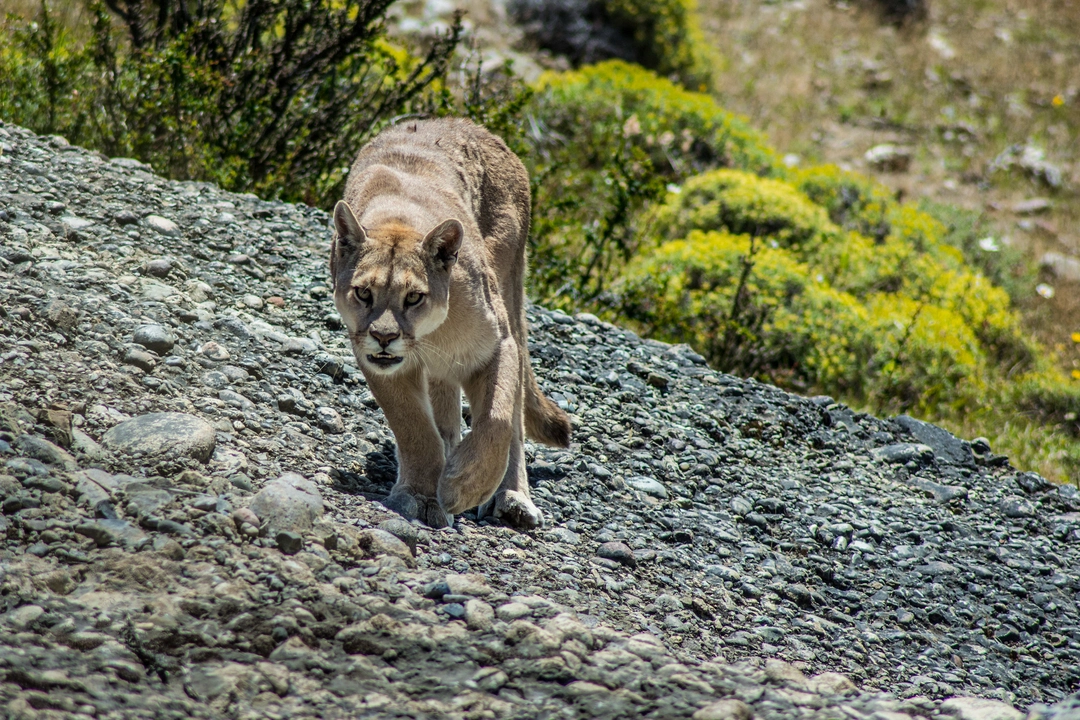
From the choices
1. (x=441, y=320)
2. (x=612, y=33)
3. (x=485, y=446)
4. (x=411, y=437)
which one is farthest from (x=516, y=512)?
(x=612, y=33)

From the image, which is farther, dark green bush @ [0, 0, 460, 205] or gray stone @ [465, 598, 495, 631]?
dark green bush @ [0, 0, 460, 205]

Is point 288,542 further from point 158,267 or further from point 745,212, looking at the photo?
point 745,212

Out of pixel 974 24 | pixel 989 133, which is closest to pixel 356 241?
pixel 989 133

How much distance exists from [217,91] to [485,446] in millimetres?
4620

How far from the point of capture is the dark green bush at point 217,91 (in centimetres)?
758

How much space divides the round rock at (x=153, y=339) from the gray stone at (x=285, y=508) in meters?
1.35

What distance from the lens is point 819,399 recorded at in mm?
6855

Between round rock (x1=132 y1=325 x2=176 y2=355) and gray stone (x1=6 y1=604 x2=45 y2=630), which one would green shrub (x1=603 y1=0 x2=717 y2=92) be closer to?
round rock (x1=132 y1=325 x2=176 y2=355)

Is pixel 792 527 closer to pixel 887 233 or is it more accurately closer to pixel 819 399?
pixel 819 399

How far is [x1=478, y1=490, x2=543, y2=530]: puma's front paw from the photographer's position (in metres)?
4.76

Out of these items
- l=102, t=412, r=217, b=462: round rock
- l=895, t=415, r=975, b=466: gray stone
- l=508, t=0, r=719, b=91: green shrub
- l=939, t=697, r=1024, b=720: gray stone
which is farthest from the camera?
l=508, t=0, r=719, b=91: green shrub

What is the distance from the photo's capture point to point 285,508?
12.3ft

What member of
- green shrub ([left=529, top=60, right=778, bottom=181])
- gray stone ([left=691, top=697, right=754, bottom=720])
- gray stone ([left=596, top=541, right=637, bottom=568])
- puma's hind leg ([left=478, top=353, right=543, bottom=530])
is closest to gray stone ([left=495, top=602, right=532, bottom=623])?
gray stone ([left=691, top=697, right=754, bottom=720])

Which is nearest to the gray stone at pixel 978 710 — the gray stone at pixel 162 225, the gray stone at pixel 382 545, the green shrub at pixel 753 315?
the gray stone at pixel 382 545
